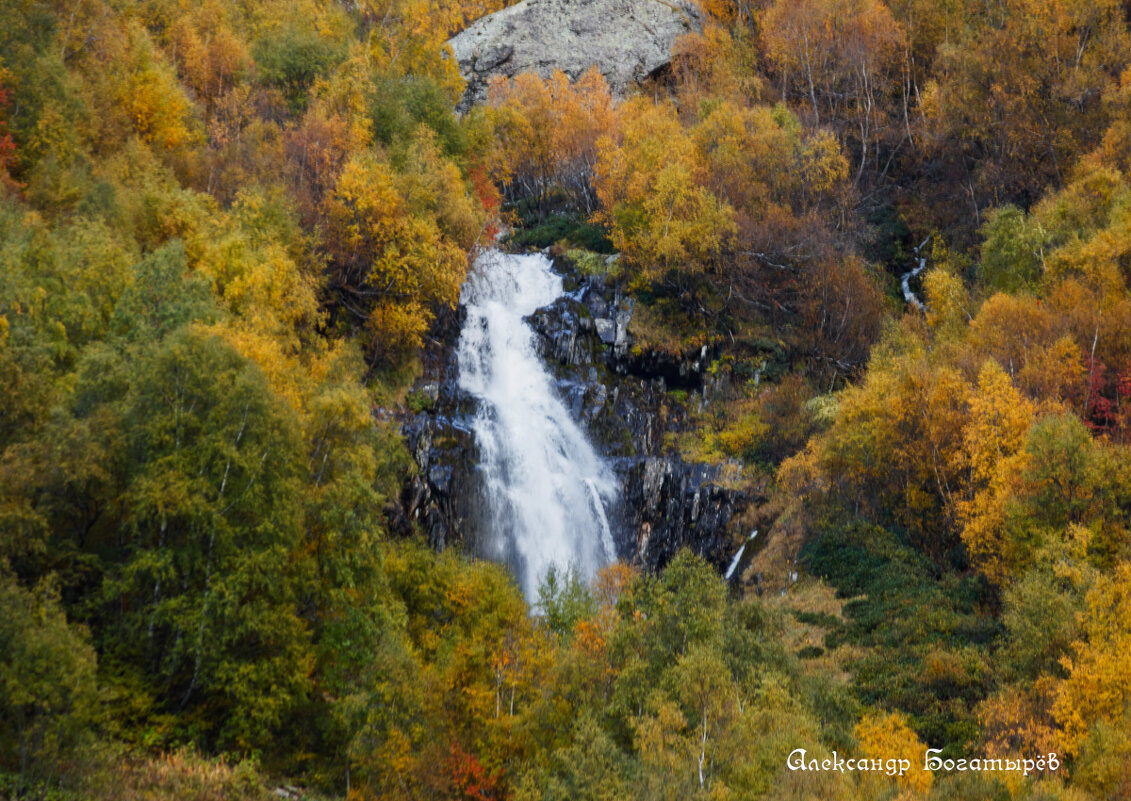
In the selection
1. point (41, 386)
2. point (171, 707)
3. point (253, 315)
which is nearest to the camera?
point (41, 386)

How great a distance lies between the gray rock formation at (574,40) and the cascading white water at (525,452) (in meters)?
33.8

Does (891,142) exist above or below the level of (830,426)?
above

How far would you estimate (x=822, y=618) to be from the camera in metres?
33.1

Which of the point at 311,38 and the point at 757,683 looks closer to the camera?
the point at 757,683

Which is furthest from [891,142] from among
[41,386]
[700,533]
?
[41,386]

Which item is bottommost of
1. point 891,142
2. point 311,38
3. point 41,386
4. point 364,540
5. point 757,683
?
point 757,683

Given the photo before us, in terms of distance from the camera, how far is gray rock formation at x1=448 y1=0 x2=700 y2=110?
76.4 meters

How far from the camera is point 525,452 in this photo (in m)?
42.6

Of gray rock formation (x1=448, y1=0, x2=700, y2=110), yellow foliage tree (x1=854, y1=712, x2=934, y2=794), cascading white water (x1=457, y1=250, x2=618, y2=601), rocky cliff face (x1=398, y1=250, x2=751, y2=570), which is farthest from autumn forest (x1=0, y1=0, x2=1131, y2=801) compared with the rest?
gray rock formation (x1=448, y1=0, x2=700, y2=110)

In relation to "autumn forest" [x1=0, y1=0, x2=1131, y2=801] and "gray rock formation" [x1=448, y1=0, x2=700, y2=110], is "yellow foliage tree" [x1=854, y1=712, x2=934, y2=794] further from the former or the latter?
"gray rock formation" [x1=448, y1=0, x2=700, y2=110]

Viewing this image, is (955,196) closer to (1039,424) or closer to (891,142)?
(891,142)

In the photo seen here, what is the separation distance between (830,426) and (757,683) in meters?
22.5

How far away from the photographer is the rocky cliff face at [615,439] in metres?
39.8

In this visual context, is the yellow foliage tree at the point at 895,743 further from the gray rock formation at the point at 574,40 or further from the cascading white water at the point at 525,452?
the gray rock formation at the point at 574,40
